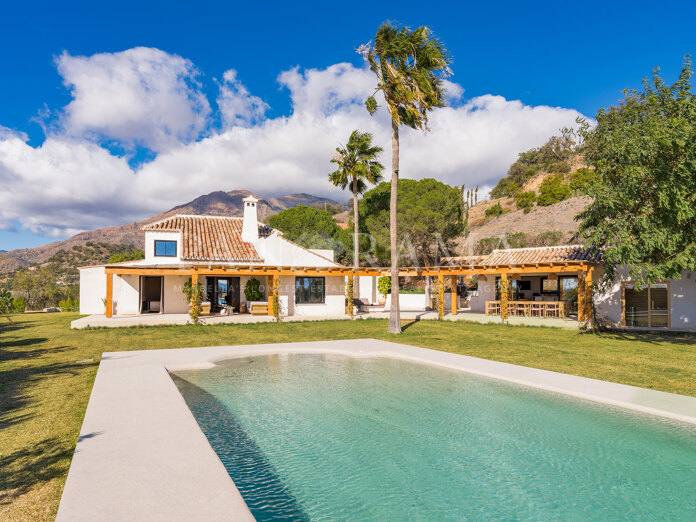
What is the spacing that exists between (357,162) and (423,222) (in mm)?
10885

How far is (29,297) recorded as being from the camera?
3488 centimetres

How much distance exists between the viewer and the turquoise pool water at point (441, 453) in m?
4.35

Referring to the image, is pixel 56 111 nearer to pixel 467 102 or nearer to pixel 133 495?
pixel 467 102

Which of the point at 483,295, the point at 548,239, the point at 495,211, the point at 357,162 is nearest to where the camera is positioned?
the point at 483,295

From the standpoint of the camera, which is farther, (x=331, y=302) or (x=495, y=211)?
(x=495, y=211)

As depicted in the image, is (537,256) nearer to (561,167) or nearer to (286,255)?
(286,255)

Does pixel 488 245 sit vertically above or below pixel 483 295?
above

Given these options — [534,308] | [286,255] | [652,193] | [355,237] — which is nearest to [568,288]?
[534,308]

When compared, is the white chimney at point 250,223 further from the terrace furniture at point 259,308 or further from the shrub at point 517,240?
the shrub at point 517,240

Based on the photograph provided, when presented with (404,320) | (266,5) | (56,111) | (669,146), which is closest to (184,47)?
(266,5)

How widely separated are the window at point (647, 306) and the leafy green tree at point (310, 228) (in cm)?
2557

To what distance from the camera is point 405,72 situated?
1752 centimetres

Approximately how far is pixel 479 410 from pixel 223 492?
4984 millimetres

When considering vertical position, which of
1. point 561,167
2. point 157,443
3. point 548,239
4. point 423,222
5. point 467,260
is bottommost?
point 157,443
